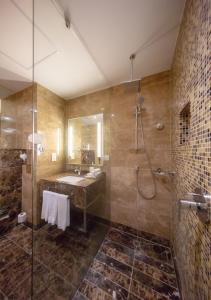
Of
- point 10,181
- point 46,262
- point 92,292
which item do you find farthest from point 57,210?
point 10,181

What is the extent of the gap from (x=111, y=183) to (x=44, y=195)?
102 cm

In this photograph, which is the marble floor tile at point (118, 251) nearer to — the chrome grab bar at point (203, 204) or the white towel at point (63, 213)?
the white towel at point (63, 213)

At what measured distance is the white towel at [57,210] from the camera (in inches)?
51.4

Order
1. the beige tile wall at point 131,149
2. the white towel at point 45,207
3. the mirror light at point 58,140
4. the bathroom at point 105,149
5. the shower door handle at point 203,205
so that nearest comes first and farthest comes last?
the shower door handle at point 203,205
the bathroom at point 105,149
the white towel at point 45,207
the beige tile wall at point 131,149
the mirror light at point 58,140

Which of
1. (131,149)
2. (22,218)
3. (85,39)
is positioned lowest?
(22,218)

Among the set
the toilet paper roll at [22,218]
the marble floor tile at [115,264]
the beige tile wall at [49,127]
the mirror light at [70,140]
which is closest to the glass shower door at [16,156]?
the toilet paper roll at [22,218]

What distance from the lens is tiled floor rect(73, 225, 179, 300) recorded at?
101cm

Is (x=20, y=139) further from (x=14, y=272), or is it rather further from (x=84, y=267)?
(x=84, y=267)

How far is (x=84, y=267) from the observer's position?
3.99 ft

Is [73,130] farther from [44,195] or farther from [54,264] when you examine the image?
[54,264]

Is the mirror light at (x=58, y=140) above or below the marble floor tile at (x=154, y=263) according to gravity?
above

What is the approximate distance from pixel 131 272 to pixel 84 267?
1.67 ft

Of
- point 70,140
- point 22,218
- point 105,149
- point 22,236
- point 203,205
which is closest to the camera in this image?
point 203,205

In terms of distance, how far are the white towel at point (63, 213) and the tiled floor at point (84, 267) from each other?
0.32 feet
